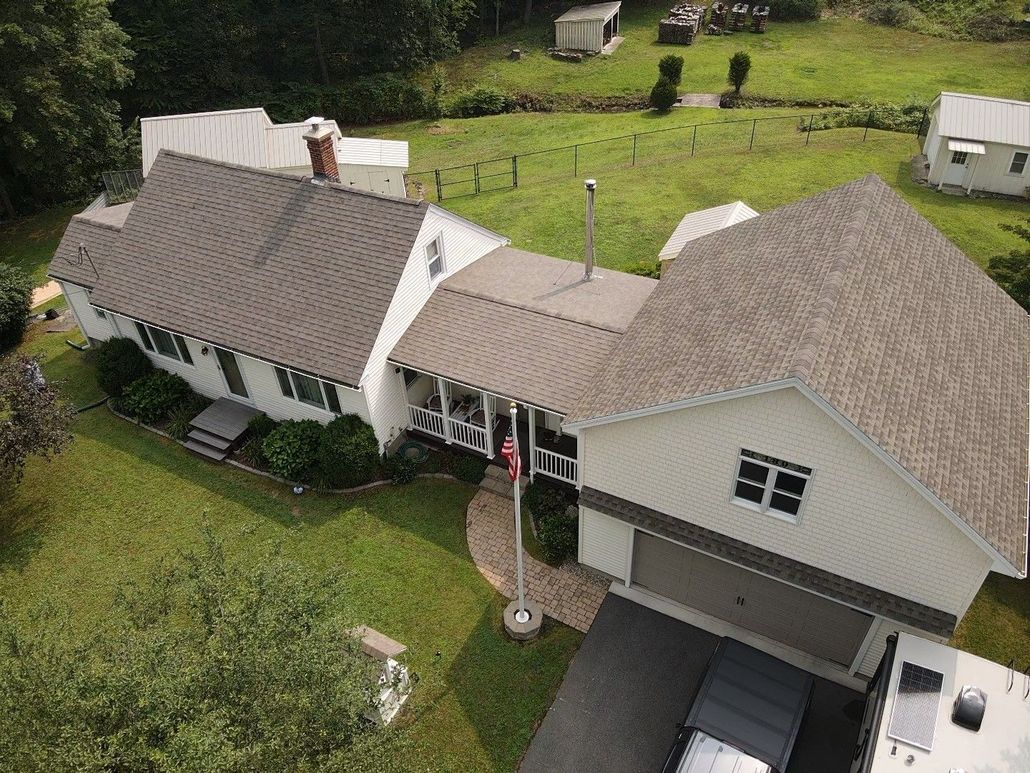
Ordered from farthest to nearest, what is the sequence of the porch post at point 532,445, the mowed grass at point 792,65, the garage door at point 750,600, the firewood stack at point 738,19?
the firewood stack at point 738,19 → the mowed grass at point 792,65 → the porch post at point 532,445 → the garage door at point 750,600

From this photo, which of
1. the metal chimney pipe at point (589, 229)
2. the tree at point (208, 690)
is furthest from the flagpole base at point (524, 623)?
the metal chimney pipe at point (589, 229)

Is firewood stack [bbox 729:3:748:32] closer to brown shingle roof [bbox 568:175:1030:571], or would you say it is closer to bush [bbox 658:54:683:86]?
bush [bbox 658:54:683:86]

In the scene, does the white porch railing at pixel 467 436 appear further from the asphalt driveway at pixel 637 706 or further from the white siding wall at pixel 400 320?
the asphalt driveway at pixel 637 706

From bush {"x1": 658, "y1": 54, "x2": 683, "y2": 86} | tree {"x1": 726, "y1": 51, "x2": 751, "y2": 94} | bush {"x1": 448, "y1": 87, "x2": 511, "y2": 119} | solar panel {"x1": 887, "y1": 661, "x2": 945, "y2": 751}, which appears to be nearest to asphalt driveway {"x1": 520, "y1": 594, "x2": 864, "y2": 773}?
solar panel {"x1": 887, "y1": 661, "x2": 945, "y2": 751}

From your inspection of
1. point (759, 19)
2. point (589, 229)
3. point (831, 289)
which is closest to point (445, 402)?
point (589, 229)

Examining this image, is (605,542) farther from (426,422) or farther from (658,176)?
(658,176)

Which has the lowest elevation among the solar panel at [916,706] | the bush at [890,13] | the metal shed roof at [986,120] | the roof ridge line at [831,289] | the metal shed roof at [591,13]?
the solar panel at [916,706]

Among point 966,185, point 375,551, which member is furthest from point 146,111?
point 966,185
